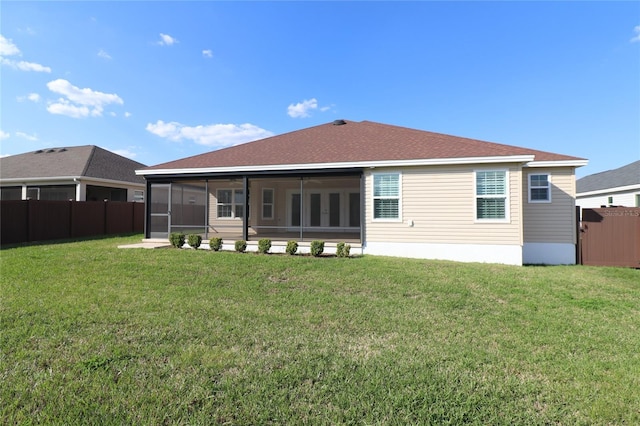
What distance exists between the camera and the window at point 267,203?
642 inches

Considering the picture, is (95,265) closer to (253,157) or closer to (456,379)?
(253,157)

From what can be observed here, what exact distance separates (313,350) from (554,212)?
1099cm

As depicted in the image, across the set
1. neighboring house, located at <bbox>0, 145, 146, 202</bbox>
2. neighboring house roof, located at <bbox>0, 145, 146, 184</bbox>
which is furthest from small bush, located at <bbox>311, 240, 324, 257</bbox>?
neighboring house roof, located at <bbox>0, 145, 146, 184</bbox>

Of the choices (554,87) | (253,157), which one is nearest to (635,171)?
(554,87)

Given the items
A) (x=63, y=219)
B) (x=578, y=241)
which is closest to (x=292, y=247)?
(x=578, y=241)

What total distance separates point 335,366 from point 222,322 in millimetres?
1944

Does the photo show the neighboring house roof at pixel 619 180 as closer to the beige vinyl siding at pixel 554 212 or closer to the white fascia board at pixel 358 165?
the beige vinyl siding at pixel 554 212

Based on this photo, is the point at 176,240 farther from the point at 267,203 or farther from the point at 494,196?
the point at 494,196

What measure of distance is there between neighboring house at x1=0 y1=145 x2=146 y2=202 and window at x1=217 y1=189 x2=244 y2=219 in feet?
27.0

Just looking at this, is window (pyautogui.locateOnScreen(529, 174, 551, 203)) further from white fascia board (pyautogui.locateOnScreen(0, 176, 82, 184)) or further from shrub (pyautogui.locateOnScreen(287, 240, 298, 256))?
white fascia board (pyautogui.locateOnScreen(0, 176, 82, 184))

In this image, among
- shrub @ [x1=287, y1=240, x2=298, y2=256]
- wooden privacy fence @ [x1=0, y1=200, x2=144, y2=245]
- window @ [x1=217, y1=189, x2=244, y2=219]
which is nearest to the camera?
shrub @ [x1=287, y1=240, x2=298, y2=256]

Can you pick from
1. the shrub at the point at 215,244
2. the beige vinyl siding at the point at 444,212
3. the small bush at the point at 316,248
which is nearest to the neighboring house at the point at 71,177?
the shrub at the point at 215,244

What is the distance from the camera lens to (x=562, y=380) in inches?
120

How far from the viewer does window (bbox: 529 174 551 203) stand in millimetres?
10867
